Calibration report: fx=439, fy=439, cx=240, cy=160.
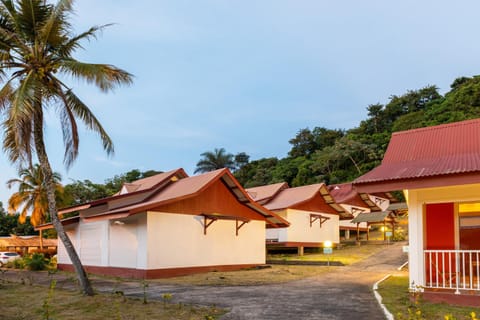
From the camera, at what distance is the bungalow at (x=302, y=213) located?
29.9 m

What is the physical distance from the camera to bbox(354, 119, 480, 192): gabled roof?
9.97 m

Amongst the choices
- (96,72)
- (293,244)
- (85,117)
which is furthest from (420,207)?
(293,244)

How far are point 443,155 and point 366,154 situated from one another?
144ft

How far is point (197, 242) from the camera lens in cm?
2030

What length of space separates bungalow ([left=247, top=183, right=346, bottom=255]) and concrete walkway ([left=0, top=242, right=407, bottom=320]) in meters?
10.8

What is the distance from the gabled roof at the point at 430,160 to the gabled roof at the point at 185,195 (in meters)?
9.31

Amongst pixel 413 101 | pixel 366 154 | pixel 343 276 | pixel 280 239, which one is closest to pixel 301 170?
pixel 366 154

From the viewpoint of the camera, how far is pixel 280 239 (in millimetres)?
29781

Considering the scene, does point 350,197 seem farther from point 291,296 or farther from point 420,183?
point 420,183

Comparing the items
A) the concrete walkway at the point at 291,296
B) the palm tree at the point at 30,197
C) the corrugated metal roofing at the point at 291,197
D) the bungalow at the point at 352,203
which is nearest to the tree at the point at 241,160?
the bungalow at the point at 352,203

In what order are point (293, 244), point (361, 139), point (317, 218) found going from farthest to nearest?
point (361, 139) < point (317, 218) < point (293, 244)

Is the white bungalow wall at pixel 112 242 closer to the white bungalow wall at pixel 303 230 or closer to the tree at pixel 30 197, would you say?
the white bungalow wall at pixel 303 230

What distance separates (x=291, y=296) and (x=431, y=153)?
18.1ft

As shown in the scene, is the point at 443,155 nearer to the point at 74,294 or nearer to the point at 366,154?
the point at 74,294
